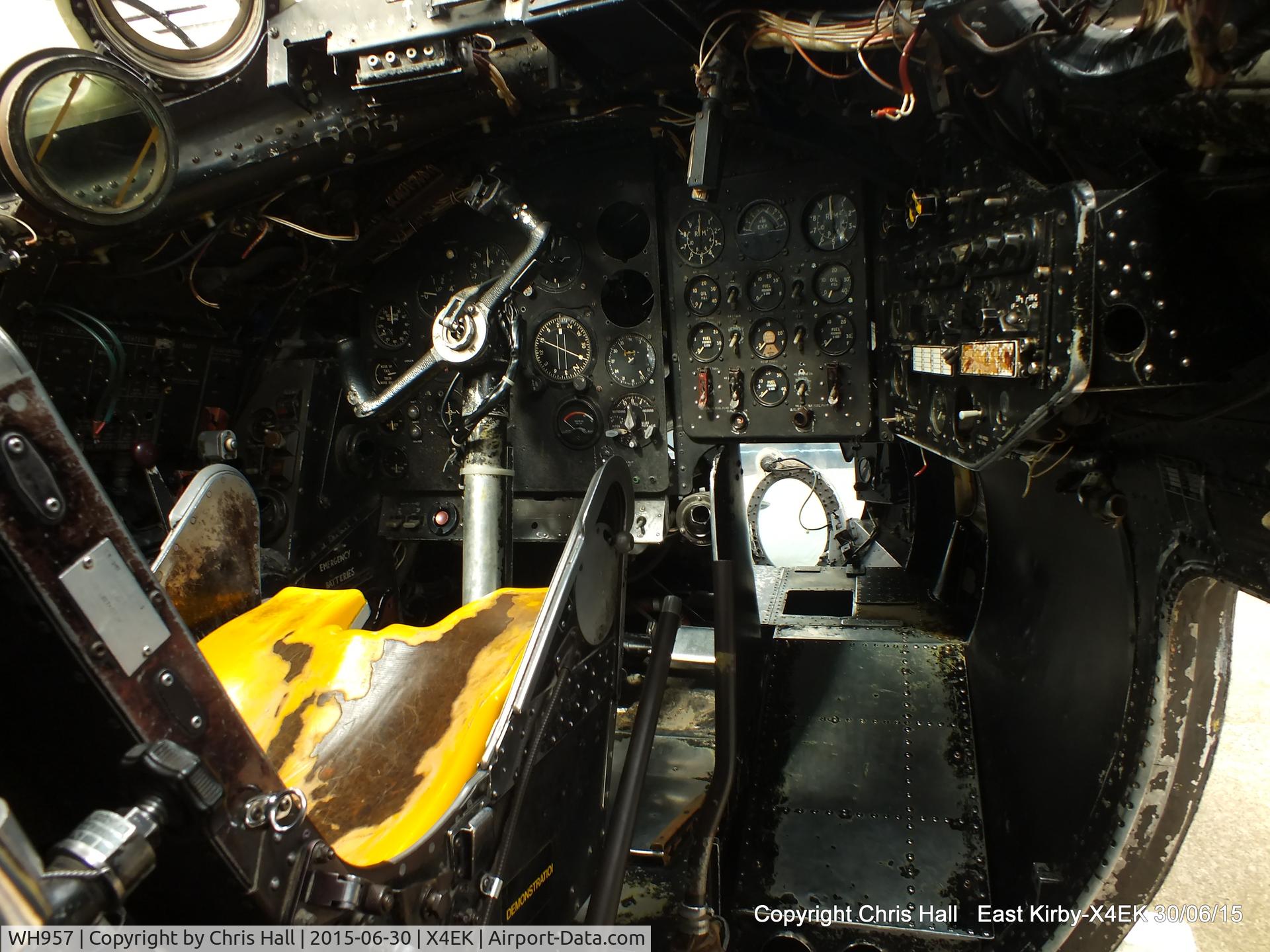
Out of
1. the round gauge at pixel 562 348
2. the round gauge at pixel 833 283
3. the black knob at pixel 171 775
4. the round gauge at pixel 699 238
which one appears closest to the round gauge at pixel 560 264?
the round gauge at pixel 562 348

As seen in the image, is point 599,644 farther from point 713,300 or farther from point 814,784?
point 713,300

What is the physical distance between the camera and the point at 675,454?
365cm

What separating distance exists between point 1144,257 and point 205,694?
171 centimetres

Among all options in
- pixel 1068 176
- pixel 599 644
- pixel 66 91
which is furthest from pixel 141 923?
pixel 66 91

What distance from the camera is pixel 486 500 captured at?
331cm

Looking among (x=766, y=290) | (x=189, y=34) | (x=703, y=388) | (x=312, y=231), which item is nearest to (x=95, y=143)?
(x=189, y=34)

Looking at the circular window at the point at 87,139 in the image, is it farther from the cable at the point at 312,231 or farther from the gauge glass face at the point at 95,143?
the cable at the point at 312,231

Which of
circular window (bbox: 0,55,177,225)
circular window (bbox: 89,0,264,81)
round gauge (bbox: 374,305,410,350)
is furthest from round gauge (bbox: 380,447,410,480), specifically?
circular window (bbox: 89,0,264,81)

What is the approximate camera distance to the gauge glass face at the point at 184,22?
280cm

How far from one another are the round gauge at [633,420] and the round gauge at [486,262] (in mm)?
951

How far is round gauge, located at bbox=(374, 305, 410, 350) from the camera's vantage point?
400cm

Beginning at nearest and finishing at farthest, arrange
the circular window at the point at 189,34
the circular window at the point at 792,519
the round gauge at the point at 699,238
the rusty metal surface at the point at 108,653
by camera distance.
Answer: the rusty metal surface at the point at 108,653, the circular window at the point at 189,34, the round gauge at the point at 699,238, the circular window at the point at 792,519

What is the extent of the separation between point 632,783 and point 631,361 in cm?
209

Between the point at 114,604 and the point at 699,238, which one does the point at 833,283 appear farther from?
the point at 114,604
